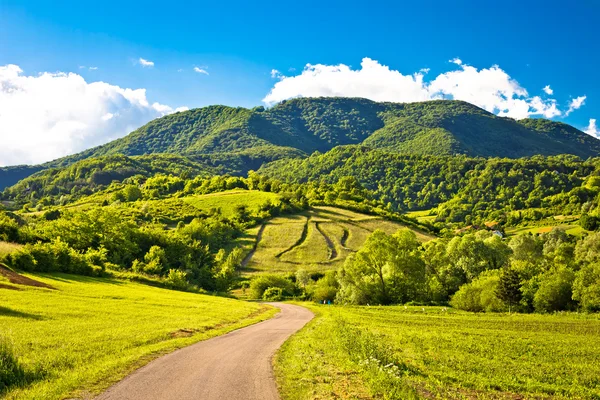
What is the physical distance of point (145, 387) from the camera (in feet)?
51.8

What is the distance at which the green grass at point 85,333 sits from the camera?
53.8 feet

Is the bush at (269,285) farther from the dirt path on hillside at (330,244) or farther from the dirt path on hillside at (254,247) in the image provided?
the dirt path on hillside at (330,244)

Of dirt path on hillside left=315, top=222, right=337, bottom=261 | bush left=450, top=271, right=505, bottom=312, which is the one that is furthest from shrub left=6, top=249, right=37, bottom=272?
dirt path on hillside left=315, top=222, right=337, bottom=261

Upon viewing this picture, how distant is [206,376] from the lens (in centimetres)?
1742

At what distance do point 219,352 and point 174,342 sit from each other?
4146 millimetres

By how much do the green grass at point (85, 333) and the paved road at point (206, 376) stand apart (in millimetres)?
1022

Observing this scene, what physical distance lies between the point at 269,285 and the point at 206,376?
3833 inches

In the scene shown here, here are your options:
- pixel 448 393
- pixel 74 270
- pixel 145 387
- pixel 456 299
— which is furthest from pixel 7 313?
pixel 456 299

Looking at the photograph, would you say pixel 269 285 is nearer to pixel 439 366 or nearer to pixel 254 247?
pixel 254 247

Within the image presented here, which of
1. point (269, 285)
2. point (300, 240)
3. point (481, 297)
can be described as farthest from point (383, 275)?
point (300, 240)

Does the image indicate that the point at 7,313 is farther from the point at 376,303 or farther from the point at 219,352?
the point at 376,303

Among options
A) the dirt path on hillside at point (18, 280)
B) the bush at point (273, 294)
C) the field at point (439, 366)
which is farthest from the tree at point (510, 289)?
the dirt path on hillside at point (18, 280)

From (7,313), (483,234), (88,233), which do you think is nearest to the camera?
(7,313)

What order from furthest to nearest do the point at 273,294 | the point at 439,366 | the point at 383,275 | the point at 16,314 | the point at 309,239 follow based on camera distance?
1. the point at 309,239
2. the point at 273,294
3. the point at 383,275
4. the point at 16,314
5. the point at 439,366
